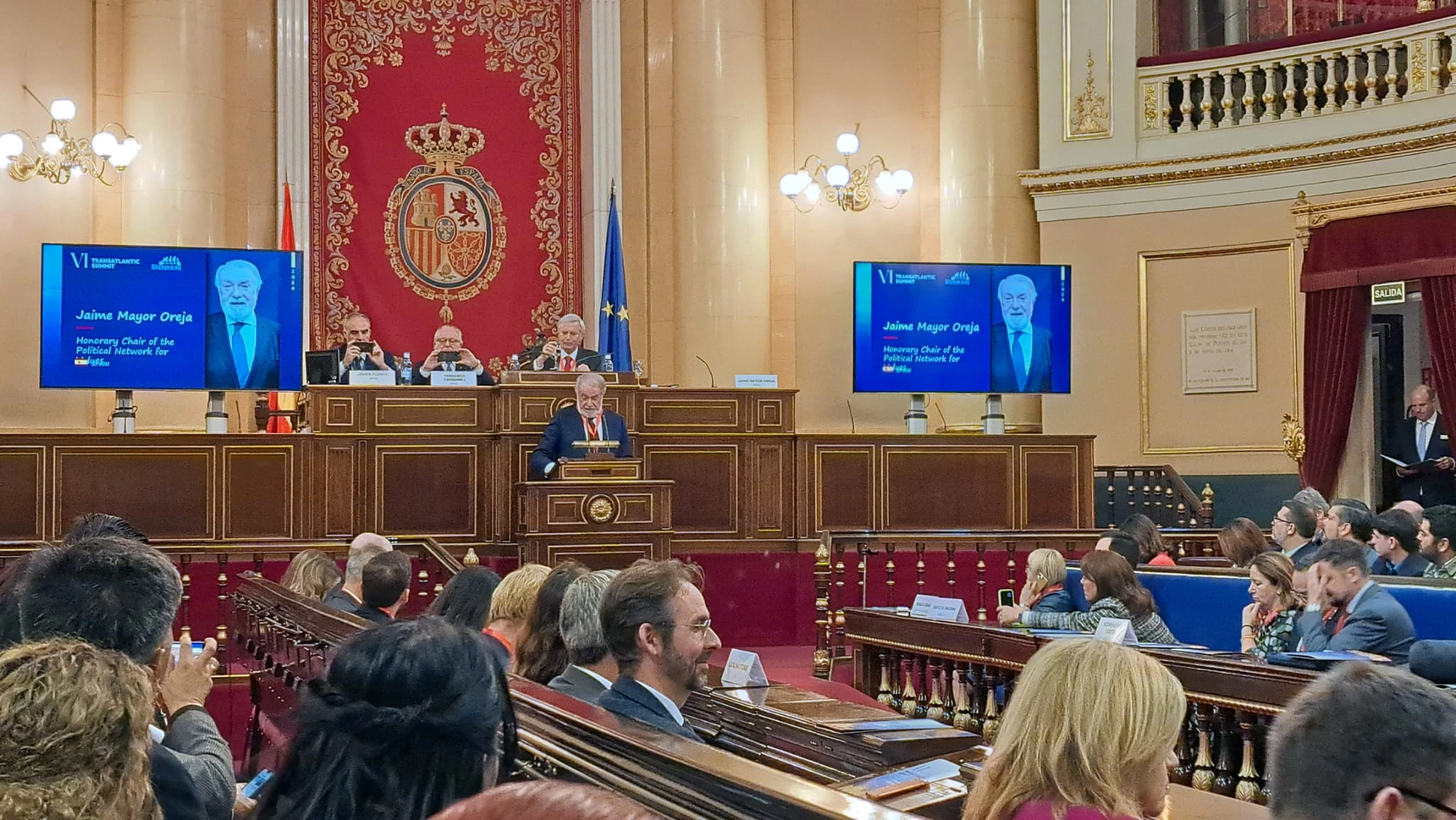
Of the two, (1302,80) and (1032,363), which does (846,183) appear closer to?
(1032,363)

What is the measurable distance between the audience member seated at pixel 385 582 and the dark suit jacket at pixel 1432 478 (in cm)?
770

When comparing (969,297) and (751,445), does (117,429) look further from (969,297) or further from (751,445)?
(969,297)

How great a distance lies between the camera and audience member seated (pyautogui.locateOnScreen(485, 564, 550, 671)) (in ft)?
13.1

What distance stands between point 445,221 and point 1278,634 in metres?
8.53

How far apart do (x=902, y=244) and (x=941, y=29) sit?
1.79 meters

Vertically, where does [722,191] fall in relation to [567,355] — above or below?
above

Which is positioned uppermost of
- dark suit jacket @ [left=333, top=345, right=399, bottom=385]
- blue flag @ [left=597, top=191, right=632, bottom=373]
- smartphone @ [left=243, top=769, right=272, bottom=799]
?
blue flag @ [left=597, top=191, right=632, bottom=373]

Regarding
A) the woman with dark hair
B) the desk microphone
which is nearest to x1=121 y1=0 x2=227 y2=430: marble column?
the desk microphone

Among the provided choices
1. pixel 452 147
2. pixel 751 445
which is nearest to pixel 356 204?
pixel 452 147

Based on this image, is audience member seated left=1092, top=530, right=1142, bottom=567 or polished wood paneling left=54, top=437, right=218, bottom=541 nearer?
audience member seated left=1092, top=530, right=1142, bottom=567

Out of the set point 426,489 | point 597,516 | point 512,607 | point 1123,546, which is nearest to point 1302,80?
point 1123,546

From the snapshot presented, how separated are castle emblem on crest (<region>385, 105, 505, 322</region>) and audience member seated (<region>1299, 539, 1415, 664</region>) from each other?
28.0ft

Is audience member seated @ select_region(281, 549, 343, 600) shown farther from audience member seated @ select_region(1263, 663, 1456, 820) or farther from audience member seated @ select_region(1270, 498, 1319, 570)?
audience member seated @ select_region(1263, 663, 1456, 820)

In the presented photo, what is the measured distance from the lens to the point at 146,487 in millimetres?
9016
